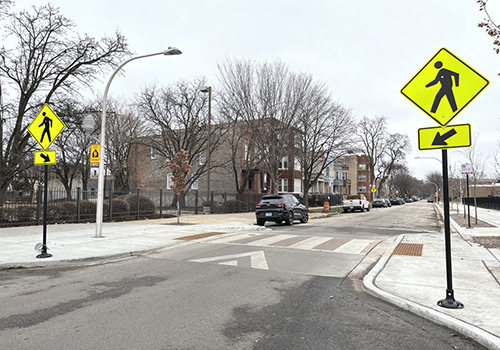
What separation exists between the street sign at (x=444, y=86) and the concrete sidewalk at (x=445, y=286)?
2.60 metres

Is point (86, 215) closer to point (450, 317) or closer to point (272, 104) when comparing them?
point (272, 104)

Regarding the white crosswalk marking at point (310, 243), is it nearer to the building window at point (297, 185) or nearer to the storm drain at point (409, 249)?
the storm drain at point (409, 249)

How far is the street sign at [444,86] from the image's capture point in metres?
5.07

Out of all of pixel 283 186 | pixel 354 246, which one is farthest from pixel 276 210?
pixel 283 186

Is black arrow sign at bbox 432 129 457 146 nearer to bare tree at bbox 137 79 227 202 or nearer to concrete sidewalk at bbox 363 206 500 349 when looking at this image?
concrete sidewalk at bbox 363 206 500 349

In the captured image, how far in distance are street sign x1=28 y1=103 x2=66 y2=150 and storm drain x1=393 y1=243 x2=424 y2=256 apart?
30.6 ft

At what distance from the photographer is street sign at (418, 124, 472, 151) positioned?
5.04m

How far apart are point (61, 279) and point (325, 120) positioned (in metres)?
25.6

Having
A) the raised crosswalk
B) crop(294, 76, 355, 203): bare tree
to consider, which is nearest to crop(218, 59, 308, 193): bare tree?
crop(294, 76, 355, 203): bare tree

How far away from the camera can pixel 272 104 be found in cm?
2584

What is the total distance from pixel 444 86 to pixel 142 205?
1888 cm

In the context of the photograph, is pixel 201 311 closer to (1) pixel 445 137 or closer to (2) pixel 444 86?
(1) pixel 445 137

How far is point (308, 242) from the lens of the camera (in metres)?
12.0

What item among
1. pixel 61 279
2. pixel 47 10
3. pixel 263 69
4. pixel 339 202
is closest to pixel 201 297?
pixel 61 279
